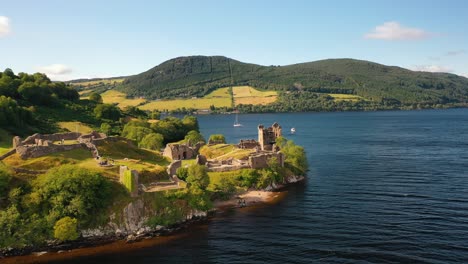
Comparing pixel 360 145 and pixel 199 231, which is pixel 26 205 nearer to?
pixel 199 231

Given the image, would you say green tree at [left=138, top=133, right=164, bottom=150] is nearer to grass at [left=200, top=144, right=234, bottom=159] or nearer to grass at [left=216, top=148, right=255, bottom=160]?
grass at [left=200, top=144, right=234, bottom=159]

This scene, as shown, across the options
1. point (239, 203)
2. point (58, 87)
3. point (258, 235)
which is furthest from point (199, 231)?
point (58, 87)

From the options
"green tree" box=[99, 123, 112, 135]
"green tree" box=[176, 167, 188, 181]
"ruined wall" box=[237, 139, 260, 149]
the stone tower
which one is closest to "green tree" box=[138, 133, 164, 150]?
"ruined wall" box=[237, 139, 260, 149]

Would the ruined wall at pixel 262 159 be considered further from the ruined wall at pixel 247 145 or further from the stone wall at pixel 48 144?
the stone wall at pixel 48 144

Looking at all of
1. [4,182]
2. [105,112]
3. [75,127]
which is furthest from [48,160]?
[105,112]

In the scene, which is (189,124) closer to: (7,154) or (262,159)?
(262,159)

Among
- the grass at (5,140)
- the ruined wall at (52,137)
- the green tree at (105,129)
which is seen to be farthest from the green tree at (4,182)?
the green tree at (105,129)
